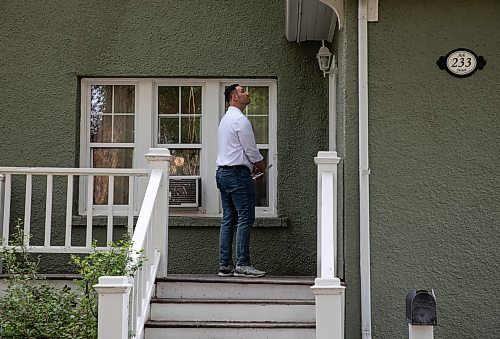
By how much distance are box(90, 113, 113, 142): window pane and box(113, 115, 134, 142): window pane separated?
0.07 meters

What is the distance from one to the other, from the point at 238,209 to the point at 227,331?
1.16m

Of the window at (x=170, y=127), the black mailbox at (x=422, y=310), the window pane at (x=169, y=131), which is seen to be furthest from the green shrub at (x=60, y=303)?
the window pane at (x=169, y=131)

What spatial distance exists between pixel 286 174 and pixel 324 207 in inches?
86.5

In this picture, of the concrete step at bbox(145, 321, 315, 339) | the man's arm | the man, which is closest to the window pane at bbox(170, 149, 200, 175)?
the man

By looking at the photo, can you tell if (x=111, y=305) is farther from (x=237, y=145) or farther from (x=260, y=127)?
(x=260, y=127)

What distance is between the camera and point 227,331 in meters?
5.89

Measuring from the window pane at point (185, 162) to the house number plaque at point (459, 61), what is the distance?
3.07 metres

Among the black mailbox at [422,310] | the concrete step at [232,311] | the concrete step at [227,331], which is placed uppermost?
the black mailbox at [422,310]

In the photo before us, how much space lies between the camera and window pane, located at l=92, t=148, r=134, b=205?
8.14m

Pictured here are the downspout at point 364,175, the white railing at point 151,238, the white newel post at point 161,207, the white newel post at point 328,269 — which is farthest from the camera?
the white newel post at point 161,207

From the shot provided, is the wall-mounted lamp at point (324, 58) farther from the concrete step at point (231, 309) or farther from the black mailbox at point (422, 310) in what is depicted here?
the black mailbox at point (422, 310)

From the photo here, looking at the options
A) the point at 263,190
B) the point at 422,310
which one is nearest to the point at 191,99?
the point at 263,190

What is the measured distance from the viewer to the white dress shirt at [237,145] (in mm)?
6689

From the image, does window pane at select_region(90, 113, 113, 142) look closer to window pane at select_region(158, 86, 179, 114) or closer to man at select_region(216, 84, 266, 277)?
window pane at select_region(158, 86, 179, 114)
